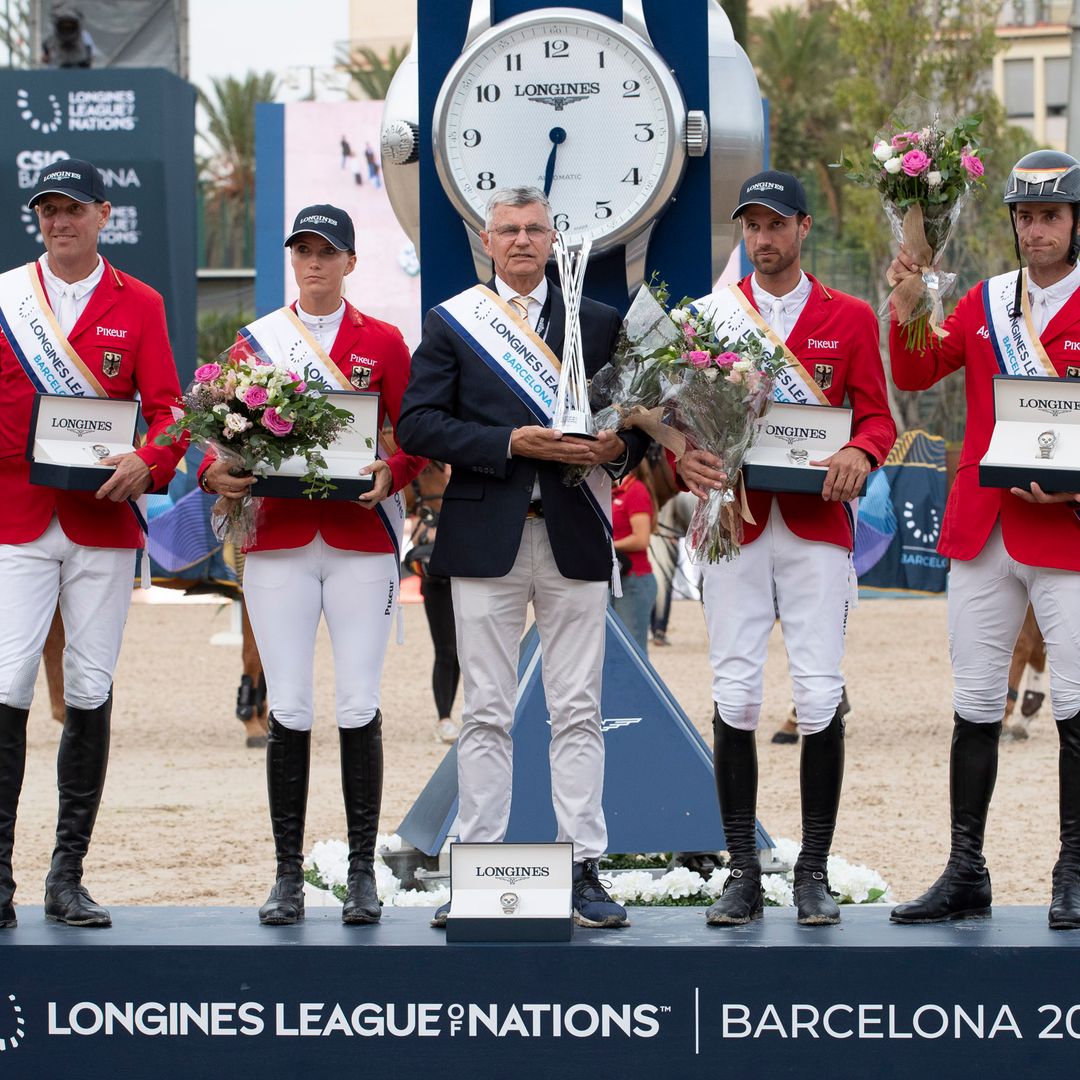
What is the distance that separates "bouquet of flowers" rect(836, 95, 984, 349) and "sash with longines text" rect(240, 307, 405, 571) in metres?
1.66

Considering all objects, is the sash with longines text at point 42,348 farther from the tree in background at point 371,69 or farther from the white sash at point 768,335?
the tree in background at point 371,69

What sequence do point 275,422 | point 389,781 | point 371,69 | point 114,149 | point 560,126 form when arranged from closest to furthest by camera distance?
1. point 275,422
2. point 560,126
3. point 389,781
4. point 114,149
5. point 371,69

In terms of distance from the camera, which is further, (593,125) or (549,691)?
(593,125)

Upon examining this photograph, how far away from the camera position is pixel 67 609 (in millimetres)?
5699

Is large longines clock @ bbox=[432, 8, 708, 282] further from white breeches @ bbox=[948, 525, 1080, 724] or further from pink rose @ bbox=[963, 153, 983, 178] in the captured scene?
white breeches @ bbox=[948, 525, 1080, 724]

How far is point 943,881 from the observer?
18.4 ft

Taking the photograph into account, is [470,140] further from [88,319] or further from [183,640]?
[183,640]

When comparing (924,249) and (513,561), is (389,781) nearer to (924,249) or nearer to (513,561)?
(513,561)

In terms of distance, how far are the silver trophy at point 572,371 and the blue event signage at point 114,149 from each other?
16001 millimetres

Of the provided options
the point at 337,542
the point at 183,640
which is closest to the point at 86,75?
the point at 183,640

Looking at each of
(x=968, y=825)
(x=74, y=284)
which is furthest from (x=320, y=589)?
(x=968, y=825)

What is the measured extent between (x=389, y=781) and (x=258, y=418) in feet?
20.3

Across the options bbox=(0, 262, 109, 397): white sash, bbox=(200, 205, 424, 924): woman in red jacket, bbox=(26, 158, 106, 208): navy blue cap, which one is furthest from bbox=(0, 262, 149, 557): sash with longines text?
bbox=(200, 205, 424, 924): woman in red jacket

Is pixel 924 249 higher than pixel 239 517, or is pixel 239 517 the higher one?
pixel 924 249
